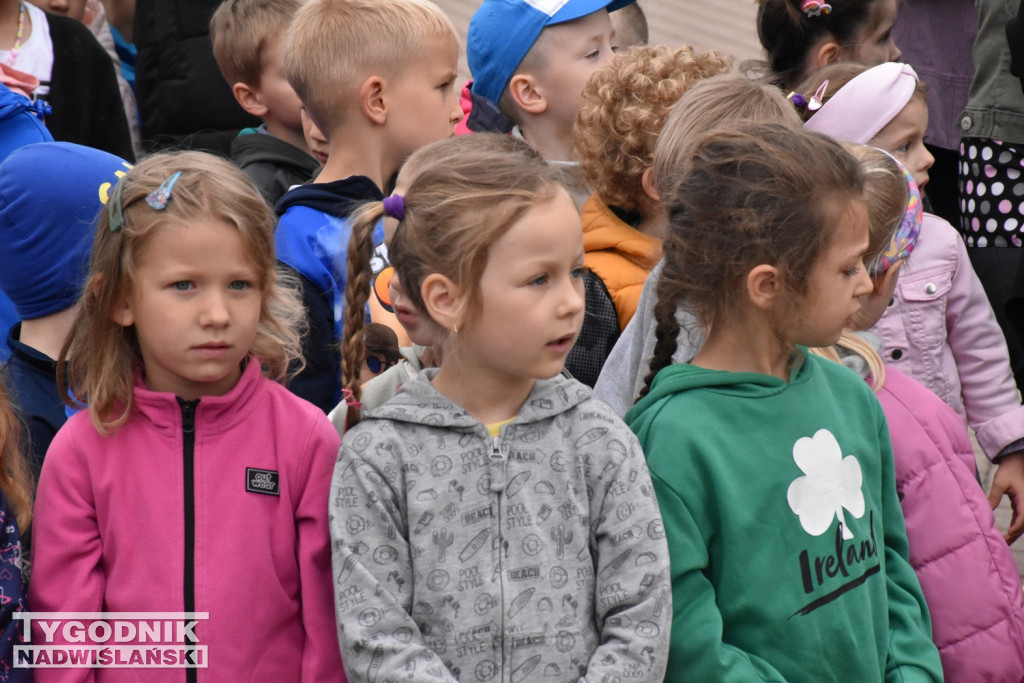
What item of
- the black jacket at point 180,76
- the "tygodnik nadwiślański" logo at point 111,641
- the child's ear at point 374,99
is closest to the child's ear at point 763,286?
the "tygodnik nadwiślański" logo at point 111,641

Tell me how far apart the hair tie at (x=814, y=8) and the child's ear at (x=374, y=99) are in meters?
1.78

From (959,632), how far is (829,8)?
8.79 feet

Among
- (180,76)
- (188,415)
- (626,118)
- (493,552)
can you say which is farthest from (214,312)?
(180,76)

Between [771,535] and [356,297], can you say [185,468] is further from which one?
[771,535]

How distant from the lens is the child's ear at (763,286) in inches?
99.1

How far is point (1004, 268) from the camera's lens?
14.7ft

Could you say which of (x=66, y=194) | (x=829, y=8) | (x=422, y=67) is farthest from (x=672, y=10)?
(x=66, y=194)

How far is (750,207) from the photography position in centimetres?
249

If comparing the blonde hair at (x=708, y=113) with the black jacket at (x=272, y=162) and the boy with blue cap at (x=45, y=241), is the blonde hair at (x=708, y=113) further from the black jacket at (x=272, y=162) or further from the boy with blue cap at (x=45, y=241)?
the black jacket at (x=272, y=162)

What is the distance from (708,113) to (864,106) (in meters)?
0.94

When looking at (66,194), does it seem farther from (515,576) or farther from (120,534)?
(515,576)

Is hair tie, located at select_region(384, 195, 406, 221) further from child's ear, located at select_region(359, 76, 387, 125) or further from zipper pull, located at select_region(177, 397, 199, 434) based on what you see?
child's ear, located at select_region(359, 76, 387, 125)

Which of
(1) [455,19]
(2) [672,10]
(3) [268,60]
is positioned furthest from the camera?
(2) [672,10]

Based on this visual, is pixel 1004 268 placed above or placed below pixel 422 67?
below
